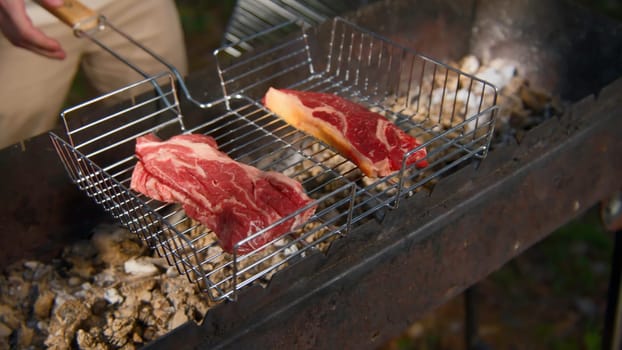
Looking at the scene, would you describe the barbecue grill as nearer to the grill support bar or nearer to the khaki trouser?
the grill support bar

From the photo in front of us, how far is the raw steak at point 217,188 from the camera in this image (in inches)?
61.6

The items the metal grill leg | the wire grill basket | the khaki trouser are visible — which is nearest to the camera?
the wire grill basket

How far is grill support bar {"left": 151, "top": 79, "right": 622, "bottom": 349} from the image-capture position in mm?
1479

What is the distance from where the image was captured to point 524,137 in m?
1.83

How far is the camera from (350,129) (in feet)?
6.10

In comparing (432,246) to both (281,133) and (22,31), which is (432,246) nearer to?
(281,133)

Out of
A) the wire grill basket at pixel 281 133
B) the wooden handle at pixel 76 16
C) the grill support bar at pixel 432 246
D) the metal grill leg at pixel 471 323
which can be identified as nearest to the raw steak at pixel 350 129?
the wire grill basket at pixel 281 133

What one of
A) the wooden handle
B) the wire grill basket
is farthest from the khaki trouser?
the wooden handle

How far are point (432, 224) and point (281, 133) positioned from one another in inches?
25.8

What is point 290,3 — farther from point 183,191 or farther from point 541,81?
point 183,191

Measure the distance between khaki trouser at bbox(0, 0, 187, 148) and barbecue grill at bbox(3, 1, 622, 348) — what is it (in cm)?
70

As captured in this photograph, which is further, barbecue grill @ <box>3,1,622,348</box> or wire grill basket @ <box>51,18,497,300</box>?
wire grill basket @ <box>51,18,497,300</box>

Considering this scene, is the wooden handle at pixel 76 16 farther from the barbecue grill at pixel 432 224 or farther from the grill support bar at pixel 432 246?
the grill support bar at pixel 432 246

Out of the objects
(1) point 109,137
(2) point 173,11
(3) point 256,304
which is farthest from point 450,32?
(3) point 256,304
